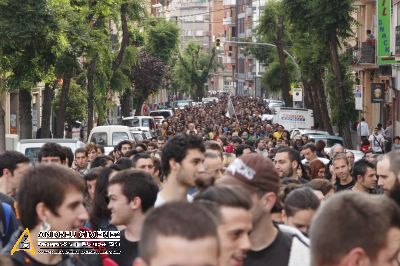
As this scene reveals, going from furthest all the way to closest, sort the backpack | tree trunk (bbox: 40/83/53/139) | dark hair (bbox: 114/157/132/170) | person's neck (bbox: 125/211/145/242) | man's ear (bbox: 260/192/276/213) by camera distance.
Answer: tree trunk (bbox: 40/83/53/139) → dark hair (bbox: 114/157/132/170) → the backpack → person's neck (bbox: 125/211/145/242) → man's ear (bbox: 260/192/276/213)

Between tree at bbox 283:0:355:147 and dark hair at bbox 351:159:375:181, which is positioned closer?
dark hair at bbox 351:159:375:181

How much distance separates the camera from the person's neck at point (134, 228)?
7.11 metres

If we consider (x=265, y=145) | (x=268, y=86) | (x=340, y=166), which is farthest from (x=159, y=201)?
(x=268, y=86)

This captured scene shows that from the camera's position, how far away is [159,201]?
780 centimetres

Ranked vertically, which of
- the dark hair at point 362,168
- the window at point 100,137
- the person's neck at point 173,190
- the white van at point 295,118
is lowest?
the white van at point 295,118

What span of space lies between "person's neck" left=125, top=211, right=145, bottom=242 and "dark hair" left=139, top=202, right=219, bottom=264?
2.96 metres

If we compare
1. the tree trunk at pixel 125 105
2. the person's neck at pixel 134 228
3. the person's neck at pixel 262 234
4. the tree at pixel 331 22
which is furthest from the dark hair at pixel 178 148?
the tree trunk at pixel 125 105

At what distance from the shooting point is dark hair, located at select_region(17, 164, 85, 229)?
19.3ft

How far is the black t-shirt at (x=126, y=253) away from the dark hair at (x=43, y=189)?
1098mm

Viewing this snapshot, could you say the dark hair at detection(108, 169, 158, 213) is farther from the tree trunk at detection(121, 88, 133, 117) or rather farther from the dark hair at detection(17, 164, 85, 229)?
the tree trunk at detection(121, 88, 133, 117)

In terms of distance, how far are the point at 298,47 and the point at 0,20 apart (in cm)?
1712

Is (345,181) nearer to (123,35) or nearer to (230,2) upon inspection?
(123,35)

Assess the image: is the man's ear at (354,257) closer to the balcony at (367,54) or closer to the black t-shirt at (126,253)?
the black t-shirt at (126,253)

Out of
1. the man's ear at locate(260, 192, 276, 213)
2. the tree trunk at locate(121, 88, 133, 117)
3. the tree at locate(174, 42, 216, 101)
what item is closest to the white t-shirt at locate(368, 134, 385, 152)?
the man's ear at locate(260, 192, 276, 213)
